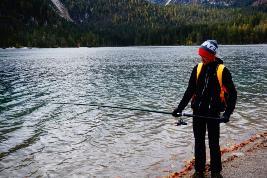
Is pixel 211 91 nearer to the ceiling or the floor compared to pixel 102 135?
nearer to the ceiling

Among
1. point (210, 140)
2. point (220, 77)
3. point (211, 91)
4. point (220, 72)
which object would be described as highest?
point (220, 72)

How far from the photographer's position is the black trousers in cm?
1016

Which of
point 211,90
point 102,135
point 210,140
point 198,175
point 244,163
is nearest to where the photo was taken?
point 211,90

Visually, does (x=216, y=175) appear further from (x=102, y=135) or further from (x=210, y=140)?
(x=102, y=135)

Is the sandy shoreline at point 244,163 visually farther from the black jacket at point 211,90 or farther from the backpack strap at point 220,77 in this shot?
the backpack strap at point 220,77

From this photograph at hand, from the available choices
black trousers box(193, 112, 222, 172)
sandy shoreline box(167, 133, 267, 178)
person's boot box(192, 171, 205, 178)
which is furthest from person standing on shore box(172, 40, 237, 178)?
sandy shoreline box(167, 133, 267, 178)

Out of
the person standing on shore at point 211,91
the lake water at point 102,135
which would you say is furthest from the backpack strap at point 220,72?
the lake water at point 102,135

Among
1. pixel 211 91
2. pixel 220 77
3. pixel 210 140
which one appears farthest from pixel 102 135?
pixel 220 77

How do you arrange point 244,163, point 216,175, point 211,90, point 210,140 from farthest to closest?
1. point 244,163
2. point 216,175
3. point 210,140
4. point 211,90

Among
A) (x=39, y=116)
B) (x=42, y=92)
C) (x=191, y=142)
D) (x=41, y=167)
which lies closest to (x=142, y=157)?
(x=191, y=142)

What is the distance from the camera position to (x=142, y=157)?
15.6 metres

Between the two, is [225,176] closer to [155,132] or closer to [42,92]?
[155,132]

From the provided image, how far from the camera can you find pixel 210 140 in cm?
1038

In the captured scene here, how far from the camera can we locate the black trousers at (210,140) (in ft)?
33.3
